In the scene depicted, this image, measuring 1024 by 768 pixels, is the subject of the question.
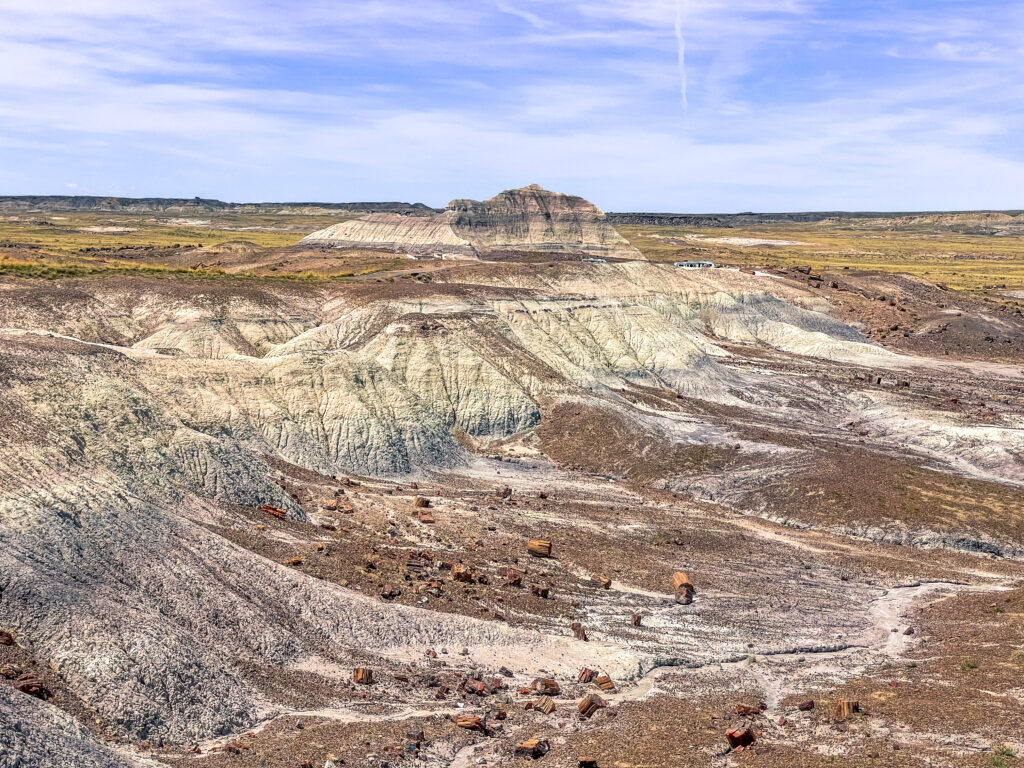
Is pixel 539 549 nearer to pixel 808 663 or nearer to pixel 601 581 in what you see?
pixel 601 581

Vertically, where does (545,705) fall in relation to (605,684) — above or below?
above

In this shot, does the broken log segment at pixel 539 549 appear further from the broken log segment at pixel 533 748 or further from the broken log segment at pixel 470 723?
the broken log segment at pixel 533 748

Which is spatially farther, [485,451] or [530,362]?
[530,362]

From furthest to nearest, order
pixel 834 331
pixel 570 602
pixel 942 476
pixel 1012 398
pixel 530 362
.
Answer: pixel 834 331 < pixel 1012 398 < pixel 530 362 < pixel 942 476 < pixel 570 602

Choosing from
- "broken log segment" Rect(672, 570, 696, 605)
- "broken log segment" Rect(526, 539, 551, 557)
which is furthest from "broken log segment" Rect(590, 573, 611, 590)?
"broken log segment" Rect(672, 570, 696, 605)

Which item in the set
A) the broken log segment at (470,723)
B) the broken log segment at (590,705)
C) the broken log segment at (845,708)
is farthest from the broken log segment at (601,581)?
the broken log segment at (470,723)

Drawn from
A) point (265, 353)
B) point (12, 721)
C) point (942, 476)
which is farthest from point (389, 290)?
point (12, 721)

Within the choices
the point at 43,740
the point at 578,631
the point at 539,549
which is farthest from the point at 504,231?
the point at 43,740

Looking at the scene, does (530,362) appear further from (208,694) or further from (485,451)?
(208,694)
